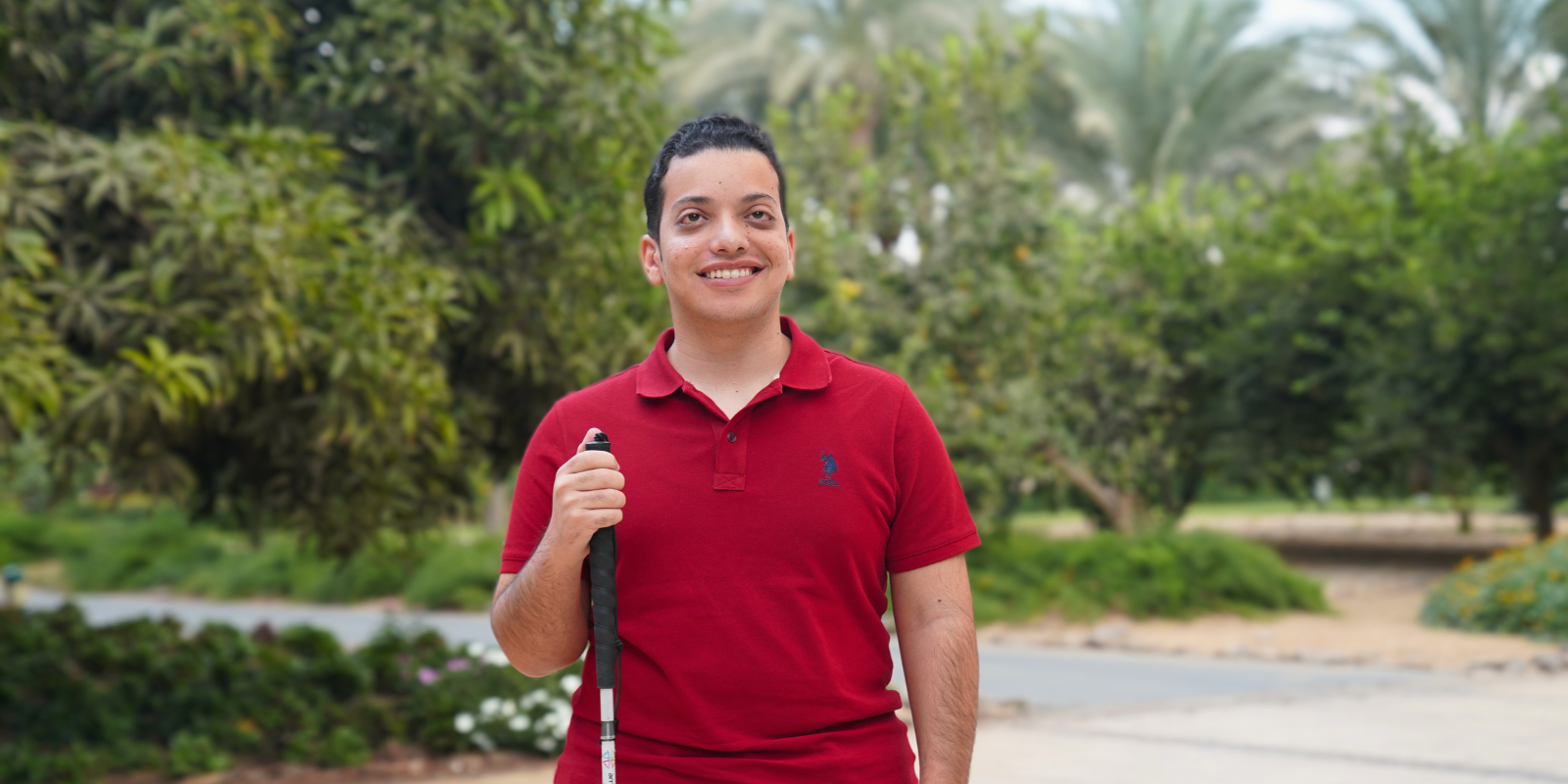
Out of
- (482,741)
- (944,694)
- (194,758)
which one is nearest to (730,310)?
(944,694)

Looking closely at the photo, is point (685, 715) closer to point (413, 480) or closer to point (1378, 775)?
point (413, 480)

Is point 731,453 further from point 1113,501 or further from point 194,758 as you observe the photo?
point 1113,501

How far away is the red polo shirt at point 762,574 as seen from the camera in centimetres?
206

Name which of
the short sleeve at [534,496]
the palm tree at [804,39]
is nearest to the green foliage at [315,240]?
the short sleeve at [534,496]

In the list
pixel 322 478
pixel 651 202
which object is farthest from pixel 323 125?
pixel 651 202

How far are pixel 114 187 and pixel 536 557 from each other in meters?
4.12

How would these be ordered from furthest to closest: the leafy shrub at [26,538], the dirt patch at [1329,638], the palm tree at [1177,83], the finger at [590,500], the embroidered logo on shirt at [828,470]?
1. the leafy shrub at [26,538]
2. the palm tree at [1177,83]
3. the dirt patch at [1329,638]
4. the embroidered logo on shirt at [828,470]
5. the finger at [590,500]

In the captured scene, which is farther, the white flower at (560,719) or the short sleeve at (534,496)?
the white flower at (560,719)

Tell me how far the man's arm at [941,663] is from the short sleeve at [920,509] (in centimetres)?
3

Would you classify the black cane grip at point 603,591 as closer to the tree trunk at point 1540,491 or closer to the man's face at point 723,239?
the man's face at point 723,239

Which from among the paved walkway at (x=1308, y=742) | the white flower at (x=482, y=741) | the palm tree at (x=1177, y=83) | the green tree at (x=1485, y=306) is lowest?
the paved walkway at (x=1308, y=742)

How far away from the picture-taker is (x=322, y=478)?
695 cm

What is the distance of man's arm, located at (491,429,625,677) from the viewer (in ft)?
6.62

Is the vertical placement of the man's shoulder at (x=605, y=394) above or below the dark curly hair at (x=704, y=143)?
below
